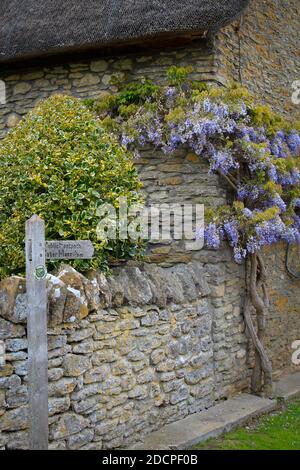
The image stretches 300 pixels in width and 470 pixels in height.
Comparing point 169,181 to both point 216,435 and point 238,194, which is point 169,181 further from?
point 216,435

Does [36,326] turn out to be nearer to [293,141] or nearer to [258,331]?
[258,331]

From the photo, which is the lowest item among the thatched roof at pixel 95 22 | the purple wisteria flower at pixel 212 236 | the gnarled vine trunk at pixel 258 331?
the gnarled vine trunk at pixel 258 331

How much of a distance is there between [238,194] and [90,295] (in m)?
2.54

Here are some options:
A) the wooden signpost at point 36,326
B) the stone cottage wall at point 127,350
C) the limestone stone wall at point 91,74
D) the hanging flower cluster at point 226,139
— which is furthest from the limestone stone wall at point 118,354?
the limestone stone wall at point 91,74

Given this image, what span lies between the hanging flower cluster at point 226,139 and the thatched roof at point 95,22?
495 mm

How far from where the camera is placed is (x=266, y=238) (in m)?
6.11

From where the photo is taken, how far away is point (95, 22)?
661cm

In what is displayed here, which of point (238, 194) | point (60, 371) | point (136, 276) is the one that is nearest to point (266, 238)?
point (238, 194)

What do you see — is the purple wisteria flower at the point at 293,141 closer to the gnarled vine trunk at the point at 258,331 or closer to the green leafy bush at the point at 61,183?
the gnarled vine trunk at the point at 258,331

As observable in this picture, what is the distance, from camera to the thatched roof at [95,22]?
19.8 ft

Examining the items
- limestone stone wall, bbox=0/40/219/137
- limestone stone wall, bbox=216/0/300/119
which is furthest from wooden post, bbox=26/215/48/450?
limestone stone wall, bbox=216/0/300/119

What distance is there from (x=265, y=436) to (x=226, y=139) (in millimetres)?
2780

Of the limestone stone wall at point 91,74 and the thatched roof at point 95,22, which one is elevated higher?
the thatched roof at point 95,22

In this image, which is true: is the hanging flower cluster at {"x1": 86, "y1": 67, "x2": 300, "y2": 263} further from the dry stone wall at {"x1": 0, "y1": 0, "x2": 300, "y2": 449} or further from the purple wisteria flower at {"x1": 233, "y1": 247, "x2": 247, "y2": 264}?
the dry stone wall at {"x1": 0, "y1": 0, "x2": 300, "y2": 449}
